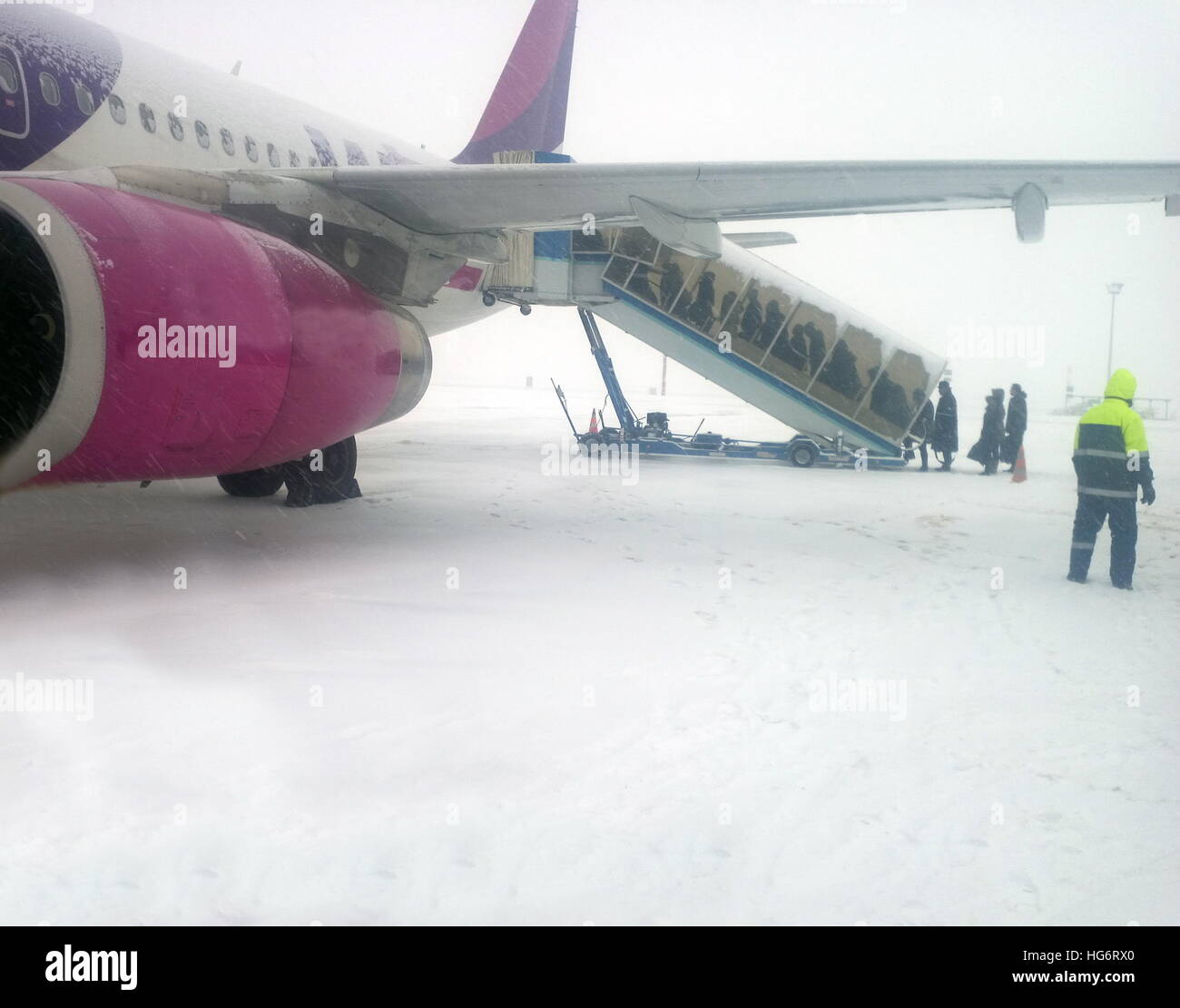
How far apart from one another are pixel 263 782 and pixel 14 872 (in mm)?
703

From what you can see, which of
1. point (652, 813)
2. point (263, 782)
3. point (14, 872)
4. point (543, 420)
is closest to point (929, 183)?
point (652, 813)

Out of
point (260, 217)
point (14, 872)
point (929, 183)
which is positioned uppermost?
point (929, 183)

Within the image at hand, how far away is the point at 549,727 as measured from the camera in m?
3.50

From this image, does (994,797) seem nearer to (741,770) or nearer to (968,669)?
(741,770)

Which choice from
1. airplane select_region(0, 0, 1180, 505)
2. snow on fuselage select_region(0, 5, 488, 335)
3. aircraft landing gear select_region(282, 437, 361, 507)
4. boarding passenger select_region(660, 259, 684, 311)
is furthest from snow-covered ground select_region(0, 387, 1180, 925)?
boarding passenger select_region(660, 259, 684, 311)

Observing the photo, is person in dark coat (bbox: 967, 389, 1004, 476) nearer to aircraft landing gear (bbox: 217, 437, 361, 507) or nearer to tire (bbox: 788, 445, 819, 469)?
tire (bbox: 788, 445, 819, 469)

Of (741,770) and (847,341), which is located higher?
(847,341)

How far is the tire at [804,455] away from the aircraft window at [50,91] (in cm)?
1133

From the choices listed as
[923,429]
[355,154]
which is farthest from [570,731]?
[923,429]

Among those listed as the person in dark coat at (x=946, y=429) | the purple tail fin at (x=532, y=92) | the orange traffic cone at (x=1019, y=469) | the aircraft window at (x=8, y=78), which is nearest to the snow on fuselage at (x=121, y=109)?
the aircraft window at (x=8, y=78)

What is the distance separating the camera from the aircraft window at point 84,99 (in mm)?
6320

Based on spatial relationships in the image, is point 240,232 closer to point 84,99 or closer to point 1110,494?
point 84,99

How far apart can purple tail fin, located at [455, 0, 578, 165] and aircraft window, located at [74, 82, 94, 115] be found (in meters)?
11.3

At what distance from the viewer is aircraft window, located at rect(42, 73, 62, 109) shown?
6.08 m
